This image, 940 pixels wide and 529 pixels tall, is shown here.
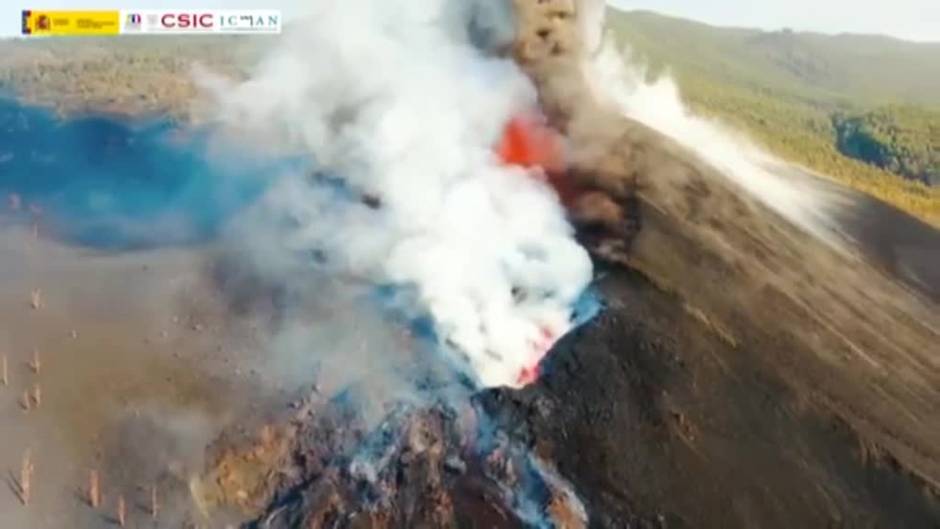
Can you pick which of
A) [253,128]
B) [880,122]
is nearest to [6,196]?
[253,128]

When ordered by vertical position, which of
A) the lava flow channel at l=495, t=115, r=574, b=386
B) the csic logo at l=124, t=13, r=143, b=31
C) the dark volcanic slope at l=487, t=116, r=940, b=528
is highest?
the lava flow channel at l=495, t=115, r=574, b=386

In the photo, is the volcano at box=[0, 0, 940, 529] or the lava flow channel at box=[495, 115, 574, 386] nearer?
the volcano at box=[0, 0, 940, 529]

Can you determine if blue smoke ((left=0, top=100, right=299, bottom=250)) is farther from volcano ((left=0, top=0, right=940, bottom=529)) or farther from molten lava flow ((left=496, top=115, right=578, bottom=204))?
molten lava flow ((left=496, top=115, right=578, bottom=204))

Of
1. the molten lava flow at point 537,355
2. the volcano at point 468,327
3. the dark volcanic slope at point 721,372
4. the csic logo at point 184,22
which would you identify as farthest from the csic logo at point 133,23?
the molten lava flow at point 537,355

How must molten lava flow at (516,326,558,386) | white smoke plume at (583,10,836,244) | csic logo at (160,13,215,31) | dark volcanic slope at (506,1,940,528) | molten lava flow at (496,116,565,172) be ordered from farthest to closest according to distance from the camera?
csic logo at (160,13,215,31) < white smoke plume at (583,10,836,244) < molten lava flow at (496,116,565,172) < molten lava flow at (516,326,558,386) < dark volcanic slope at (506,1,940,528)

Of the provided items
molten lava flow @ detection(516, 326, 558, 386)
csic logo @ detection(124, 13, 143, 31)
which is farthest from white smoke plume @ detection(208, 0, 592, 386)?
csic logo @ detection(124, 13, 143, 31)

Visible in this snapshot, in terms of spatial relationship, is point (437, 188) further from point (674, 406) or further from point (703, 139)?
point (703, 139)

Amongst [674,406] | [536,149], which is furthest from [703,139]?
[674,406]
